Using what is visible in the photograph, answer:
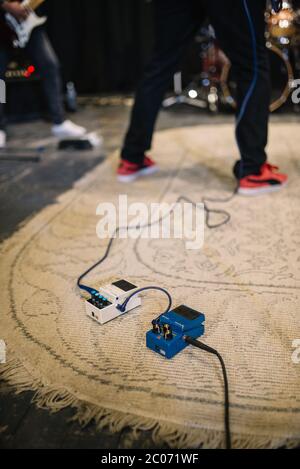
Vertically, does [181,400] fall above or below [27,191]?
above

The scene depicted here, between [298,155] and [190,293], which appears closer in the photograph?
[190,293]

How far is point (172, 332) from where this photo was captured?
0.76 meters

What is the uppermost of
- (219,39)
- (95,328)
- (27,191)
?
(219,39)

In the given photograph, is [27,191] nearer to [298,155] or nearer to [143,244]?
[143,244]

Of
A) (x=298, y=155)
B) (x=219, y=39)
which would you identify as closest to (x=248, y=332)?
(x=219, y=39)

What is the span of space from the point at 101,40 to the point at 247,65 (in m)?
2.88

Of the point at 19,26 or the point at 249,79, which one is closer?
the point at 249,79

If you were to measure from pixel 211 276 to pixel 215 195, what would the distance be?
0.57 metres

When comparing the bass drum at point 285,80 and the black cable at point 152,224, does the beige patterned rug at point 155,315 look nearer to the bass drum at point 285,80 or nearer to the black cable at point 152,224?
the black cable at point 152,224

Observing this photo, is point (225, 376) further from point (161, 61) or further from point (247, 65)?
point (161, 61)

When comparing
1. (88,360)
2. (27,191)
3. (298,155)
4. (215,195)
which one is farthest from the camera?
(298,155)

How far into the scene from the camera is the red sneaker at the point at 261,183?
4.88ft

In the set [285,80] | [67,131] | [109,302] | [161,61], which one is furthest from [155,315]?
[285,80]

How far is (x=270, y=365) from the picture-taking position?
727mm
